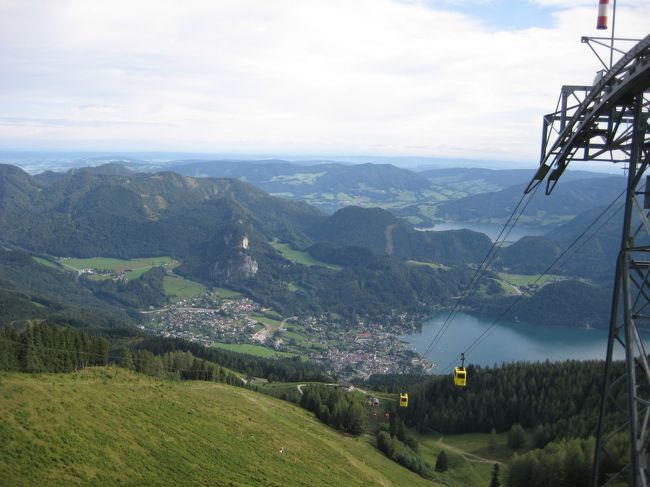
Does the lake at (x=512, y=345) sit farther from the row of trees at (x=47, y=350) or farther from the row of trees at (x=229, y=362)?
the row of trees at (x=47, y=350)

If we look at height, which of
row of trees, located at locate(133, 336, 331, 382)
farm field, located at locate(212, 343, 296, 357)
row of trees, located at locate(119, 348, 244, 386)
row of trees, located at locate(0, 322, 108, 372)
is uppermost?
row of trees, located at locate(0, 322, 108, 372)

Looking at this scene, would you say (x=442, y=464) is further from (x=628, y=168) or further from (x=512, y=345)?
(x=512, y=345)

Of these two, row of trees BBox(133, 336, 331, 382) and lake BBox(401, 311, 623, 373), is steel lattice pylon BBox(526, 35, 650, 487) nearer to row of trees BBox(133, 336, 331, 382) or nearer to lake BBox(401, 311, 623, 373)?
row of trees BBox(133, 336, 331, 382)

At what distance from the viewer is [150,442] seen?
2884 centimetres

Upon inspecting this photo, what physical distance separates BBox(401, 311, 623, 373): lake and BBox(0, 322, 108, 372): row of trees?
110 meters

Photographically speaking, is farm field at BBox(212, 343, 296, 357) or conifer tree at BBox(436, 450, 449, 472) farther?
farm field at BBox(212, 343, 296, 357)

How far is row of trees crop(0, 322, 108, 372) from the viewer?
149ft

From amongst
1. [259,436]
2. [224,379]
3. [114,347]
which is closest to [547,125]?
[259,436]

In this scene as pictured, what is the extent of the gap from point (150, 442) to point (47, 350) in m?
27.0

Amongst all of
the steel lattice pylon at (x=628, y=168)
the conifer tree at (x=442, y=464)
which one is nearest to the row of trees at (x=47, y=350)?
the conifer tree at (x=442, y=464)

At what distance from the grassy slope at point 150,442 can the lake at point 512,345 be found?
113660 millimetres

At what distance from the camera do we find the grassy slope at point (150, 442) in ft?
76.1

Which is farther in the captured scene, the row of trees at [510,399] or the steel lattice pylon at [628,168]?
the row of trees at [510,399]

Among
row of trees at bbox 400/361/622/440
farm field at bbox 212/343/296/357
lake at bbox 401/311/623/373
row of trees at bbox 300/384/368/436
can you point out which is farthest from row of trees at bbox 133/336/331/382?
lake at bbox 401/311/623/373
